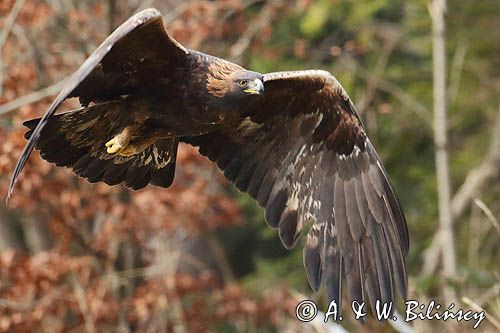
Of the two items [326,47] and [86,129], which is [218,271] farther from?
[86,129]

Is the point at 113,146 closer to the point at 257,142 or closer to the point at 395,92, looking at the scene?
the point at 257,142

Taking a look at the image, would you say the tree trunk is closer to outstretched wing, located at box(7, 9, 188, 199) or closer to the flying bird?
the flying bird

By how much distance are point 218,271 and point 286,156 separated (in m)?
8.28

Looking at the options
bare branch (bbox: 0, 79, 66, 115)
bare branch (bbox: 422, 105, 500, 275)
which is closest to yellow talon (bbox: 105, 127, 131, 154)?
bare branch (bbox: 0, 79, 66, 115)

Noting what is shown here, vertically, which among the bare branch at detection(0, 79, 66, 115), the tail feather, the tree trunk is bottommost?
the tail feather

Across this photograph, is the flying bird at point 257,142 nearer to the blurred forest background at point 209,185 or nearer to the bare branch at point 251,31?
the blurred forest background at point 209,185

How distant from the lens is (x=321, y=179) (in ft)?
26.7

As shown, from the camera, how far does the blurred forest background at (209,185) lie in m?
9.89

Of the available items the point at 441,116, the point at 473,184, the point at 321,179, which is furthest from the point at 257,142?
the point at 473,184

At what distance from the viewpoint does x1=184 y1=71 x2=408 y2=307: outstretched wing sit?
7.61 metres

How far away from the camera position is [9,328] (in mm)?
10000

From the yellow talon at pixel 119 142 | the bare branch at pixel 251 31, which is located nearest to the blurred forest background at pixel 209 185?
the bare branch at pixel 251 31

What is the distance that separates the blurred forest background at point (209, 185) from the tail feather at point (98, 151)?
1.23 metres

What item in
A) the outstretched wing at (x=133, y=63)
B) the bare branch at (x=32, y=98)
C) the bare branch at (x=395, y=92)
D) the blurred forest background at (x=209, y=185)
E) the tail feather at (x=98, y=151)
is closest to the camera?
the outstretched wing at (x=133, y=63)
